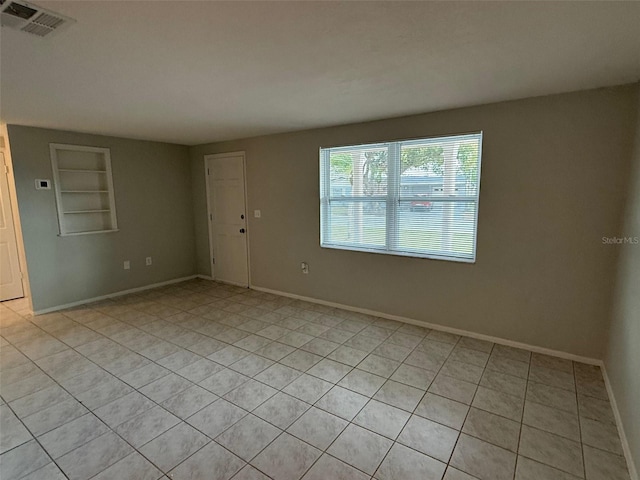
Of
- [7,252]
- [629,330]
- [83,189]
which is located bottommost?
[629,330]

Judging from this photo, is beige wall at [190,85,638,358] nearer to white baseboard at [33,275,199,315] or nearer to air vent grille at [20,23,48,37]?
air vent grille at [20,23,48,37]

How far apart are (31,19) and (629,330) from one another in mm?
3722

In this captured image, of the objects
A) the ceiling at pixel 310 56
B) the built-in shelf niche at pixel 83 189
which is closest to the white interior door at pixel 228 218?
the built-in shelf niche at pixel 83 189

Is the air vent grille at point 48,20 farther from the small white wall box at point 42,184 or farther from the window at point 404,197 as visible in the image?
the small white wall box at point 42,184

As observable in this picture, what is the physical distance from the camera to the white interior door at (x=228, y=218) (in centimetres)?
494

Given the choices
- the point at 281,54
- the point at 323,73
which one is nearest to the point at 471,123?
the point at 323,73

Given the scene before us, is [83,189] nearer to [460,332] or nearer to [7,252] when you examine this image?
[7,252]

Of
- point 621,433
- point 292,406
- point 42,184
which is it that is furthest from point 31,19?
point 621,433

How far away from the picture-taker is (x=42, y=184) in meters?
3.92

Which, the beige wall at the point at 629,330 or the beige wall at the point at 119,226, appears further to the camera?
the beige wall at the point at 119,226

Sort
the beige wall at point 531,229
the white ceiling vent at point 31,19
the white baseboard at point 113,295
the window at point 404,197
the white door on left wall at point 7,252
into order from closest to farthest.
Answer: the white ceiling vent at point 31,19
the beige wall at point 531,229
the window at point 404,197
the white baseboard at point 113,295
the white door on left wall at point 7,252

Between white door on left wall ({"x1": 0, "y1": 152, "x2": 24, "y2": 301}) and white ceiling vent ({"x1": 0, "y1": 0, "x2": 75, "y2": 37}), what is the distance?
405 centimetres

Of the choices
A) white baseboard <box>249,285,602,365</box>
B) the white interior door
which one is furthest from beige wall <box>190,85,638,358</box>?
the white interior door

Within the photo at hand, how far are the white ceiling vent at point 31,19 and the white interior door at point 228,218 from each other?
323 cm
